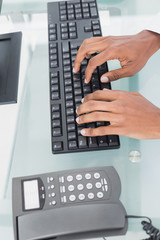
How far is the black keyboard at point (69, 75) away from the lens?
501mm

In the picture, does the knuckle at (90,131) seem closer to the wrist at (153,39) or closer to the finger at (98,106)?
the finger at (98,106)

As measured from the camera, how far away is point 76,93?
0.55m

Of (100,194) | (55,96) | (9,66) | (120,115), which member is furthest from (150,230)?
(9,66)

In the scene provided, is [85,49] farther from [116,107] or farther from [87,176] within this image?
[87,176]

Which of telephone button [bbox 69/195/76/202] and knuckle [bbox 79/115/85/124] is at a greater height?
knuckle [bbox 79/115/85/124]

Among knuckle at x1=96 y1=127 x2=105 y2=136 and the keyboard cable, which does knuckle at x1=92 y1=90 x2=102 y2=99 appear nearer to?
knuckle at x1=96 y1=127 x2=105 y2=136

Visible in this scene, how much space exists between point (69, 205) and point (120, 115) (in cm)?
18

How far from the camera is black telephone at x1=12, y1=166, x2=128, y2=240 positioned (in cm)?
42

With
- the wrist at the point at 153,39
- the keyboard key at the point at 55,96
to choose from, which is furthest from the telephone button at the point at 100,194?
the wrist at the point at 153,39

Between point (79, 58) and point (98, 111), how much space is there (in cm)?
14

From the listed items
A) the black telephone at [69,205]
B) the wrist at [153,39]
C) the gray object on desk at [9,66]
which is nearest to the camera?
the black telephone at [69,205]

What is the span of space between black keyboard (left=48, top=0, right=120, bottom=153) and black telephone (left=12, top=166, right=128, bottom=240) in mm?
55

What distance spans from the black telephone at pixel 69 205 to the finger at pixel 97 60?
0.65ft

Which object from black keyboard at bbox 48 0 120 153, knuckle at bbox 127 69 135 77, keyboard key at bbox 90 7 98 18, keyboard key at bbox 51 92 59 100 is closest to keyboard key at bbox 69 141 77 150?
black keyboard at bbox 48 0 120 153
